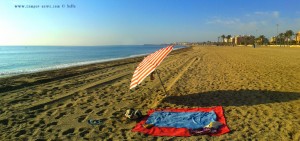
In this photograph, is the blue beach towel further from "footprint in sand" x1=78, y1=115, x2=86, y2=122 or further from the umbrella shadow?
"footprint in sand" x1=78, y1=115, x2=86, y2=122

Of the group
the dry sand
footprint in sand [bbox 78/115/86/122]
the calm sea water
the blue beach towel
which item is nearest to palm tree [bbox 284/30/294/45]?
the calm sea water

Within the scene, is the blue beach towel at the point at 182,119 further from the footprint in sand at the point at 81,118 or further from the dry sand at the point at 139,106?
the footprint in sand at the point at 81,118

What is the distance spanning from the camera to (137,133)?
577cm

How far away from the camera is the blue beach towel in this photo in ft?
20.1

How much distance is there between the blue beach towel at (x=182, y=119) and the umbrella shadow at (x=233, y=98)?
3.83 feet

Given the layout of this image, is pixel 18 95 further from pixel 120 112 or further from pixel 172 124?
pixel 172 124

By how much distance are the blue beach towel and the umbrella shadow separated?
3.83 feet

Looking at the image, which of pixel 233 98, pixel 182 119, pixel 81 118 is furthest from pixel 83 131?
pixel 233 98

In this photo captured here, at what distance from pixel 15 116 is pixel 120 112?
9.80ft

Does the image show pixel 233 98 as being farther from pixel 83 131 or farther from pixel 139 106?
pixel 83 131

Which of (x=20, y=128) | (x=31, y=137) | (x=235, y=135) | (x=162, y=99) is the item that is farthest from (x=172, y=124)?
(x=20, y=128)

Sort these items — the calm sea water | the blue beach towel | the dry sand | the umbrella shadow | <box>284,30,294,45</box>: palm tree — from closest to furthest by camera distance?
the dry sand → the blue beach towel → the umbrella shadow → the calm sea water → <box>284,30,294,45</box>: palm tree

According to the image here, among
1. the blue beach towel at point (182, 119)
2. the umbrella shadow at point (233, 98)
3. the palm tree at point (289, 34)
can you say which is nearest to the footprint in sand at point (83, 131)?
the blue beach towel at point (182, 119)

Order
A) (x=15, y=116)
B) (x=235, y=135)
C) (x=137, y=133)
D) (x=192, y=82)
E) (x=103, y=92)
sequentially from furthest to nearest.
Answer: (x=192, y=82), (x=103, y=92), (x=15, y=116), (x=137, y=133), (x=235, y=135)
